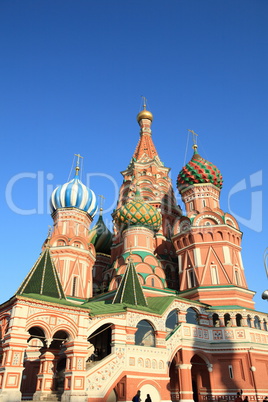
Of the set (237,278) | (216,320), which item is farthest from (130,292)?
(237,278)

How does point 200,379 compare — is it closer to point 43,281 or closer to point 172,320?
point 172,320

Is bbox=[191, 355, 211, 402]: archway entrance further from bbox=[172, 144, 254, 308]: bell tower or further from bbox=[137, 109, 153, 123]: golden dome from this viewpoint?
bbox=[137, 109, 153, 123]: golden dome

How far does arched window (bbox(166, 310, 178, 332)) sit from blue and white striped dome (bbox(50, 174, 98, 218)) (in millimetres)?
11594

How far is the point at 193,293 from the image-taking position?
18641 mm

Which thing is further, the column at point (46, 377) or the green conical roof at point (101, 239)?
the green conical roof at point (101, 239)

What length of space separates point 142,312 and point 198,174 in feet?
41.6

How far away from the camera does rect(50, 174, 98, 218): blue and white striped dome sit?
2423 centimetres

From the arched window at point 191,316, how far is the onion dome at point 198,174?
967cm

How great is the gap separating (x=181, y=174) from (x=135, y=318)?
13629 mm

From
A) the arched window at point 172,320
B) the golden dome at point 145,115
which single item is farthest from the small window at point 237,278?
the golden dome at point 145,115

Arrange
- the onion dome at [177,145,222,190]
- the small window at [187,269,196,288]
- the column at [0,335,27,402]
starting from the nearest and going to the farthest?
1. the column at [0,335,27,402]
2. the small window at [187,269,196,288]
3. the onion dome at [177,145,222,190]

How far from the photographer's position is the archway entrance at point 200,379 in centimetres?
1555

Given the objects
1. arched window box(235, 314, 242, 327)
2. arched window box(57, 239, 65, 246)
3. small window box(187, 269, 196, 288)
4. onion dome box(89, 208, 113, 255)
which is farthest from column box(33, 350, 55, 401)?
onion dome box(89, 208, 113, 255)

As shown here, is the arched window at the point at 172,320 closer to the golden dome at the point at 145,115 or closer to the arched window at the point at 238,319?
the arched window at the point at 238,319
